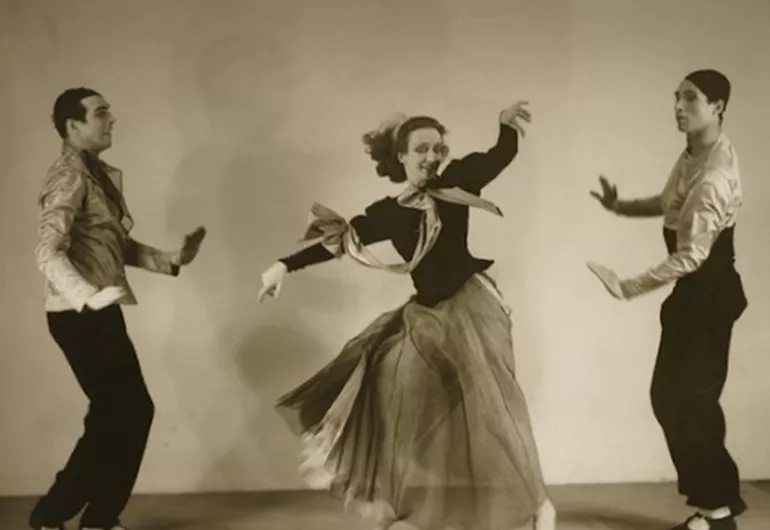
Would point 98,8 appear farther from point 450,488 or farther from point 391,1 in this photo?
point 450,488

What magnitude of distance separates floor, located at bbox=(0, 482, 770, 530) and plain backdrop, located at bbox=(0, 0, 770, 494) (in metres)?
0.03

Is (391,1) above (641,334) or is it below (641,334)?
above

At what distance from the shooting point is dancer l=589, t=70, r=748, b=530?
189cm

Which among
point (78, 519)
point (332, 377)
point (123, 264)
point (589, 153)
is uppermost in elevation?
point (589, 153)

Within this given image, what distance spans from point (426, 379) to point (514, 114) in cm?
62

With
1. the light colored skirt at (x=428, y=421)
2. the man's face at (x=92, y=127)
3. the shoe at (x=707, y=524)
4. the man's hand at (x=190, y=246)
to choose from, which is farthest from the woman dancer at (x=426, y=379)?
the man's face at (x=92, y=127)

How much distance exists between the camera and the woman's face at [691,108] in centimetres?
195

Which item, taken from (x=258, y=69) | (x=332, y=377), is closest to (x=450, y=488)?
(x=332, y=377)

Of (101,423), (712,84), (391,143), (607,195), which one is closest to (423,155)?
(391,143)

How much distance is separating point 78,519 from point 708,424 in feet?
4.57

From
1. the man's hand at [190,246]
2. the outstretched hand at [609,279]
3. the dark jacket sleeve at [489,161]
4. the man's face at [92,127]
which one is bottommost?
the outstretched hand at [609,279]

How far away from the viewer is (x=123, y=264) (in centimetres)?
192

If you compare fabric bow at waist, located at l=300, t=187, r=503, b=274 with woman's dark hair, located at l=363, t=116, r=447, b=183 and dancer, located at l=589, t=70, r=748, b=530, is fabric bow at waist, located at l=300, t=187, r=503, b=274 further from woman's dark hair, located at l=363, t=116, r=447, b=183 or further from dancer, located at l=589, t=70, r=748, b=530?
dancer, located at l=589, t=70, r=748, b=530

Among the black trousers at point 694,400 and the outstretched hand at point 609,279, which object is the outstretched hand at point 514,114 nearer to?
Answer: the outstretched hand at point 609,279
